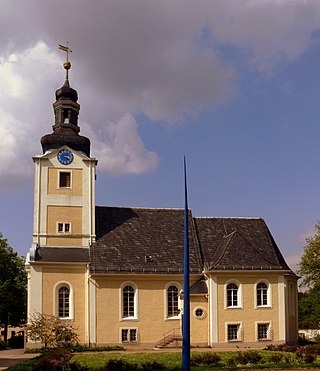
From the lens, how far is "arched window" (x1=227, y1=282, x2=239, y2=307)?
4241 cm

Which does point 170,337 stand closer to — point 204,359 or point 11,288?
point 204,359

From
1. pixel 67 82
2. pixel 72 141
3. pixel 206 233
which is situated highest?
pixel 67 82

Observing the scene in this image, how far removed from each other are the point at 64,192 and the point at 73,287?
293 inches

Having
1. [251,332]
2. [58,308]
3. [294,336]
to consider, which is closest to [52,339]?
[58,308]

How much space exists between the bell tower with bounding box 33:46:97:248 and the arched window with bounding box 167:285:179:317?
7.18 meters

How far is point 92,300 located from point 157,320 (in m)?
5.04

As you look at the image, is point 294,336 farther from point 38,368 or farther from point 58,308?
point 38,368

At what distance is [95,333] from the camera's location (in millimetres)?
41594

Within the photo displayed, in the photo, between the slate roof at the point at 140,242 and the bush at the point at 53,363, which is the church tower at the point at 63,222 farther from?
the bush at the point at 53,363

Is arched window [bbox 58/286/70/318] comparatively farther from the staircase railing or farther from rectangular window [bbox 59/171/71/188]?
rectangular window [bbox 59/171/71/188]

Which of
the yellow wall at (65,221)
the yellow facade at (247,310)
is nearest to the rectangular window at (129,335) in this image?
the yellow facade at (247,310)

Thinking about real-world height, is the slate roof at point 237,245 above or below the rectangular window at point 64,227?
below

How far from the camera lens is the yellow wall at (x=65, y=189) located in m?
44.8

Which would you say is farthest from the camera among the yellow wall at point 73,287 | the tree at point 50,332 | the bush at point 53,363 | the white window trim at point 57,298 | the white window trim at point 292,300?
the white window trim at point 292,300
